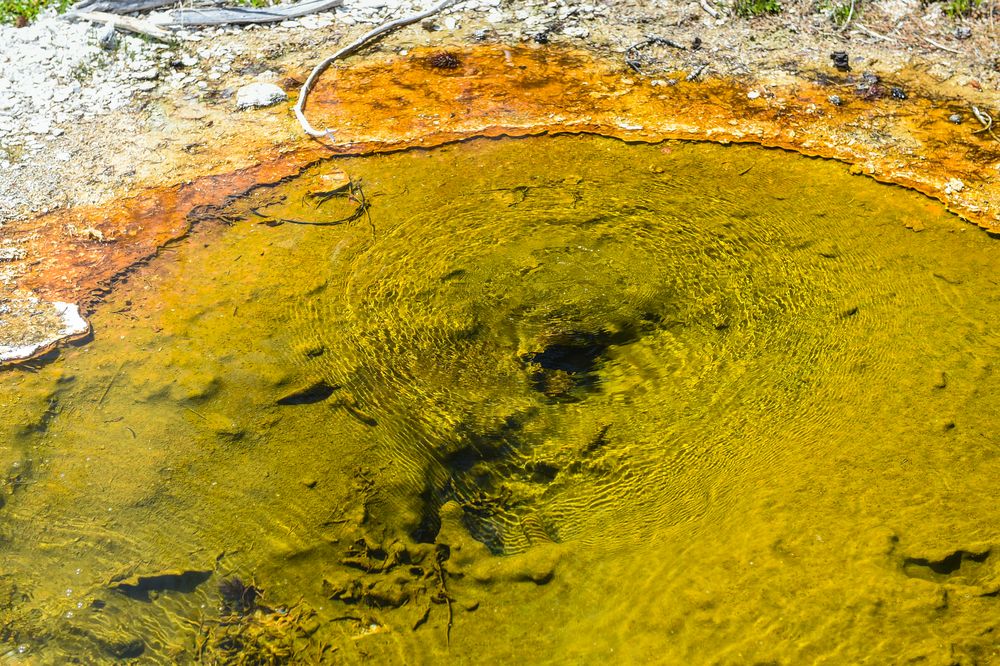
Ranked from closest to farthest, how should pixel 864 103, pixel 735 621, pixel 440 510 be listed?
1. pixel 735 621
2. pixel 440 510
3. pixel 864 103

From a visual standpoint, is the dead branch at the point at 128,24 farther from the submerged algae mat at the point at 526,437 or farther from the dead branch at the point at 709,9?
the dead branch at the point at 709,9

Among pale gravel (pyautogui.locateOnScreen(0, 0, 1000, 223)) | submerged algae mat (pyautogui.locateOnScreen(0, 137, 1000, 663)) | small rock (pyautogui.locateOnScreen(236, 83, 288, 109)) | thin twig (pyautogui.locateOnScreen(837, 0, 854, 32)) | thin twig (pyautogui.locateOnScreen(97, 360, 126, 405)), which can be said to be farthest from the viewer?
thin twig (pyautogui.locateOnScreen(837, 0, 854, 32))

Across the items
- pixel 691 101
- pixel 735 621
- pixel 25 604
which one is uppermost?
pixel 691 101

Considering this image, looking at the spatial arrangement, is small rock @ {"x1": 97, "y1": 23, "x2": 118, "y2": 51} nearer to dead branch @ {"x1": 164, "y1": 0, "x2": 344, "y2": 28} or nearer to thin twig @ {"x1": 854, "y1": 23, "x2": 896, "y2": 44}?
dead branch @ {"x1": 164, "y1": 0, "x2": 344, "y2": 28}

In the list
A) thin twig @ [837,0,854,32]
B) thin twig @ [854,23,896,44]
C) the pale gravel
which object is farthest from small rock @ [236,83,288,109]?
thin twig @ [854,23,896,44]

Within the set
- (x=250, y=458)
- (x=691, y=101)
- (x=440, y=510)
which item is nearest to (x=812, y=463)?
(x=440, y=510)

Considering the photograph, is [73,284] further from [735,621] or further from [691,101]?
[691,101]

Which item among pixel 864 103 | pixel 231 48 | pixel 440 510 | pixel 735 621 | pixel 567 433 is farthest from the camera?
pixel 231 48

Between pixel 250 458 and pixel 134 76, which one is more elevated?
pixel 134 76
